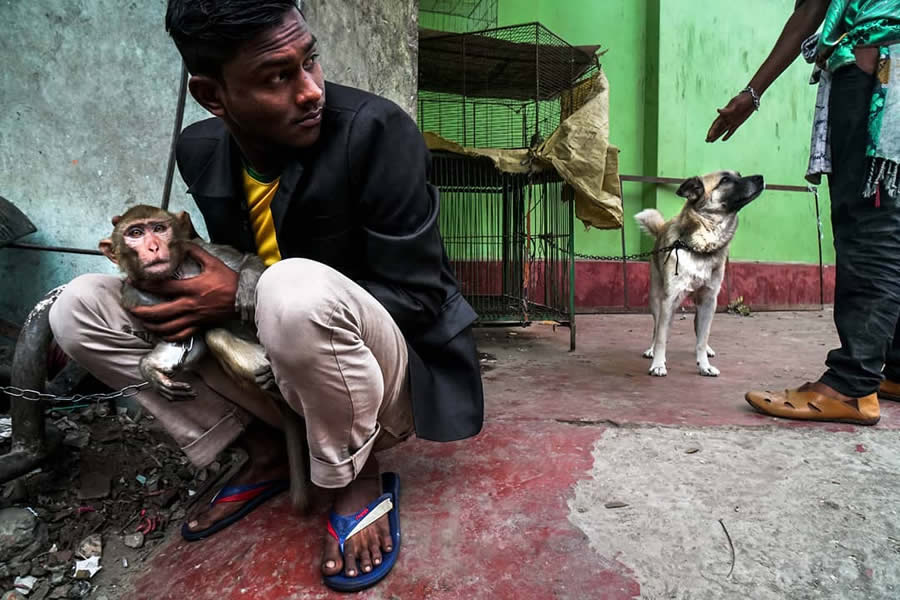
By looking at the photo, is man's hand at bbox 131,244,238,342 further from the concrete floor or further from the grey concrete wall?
the grey concrete wall

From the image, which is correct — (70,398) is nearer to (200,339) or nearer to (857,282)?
(200,339)

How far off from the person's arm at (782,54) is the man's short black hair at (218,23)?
1.99m

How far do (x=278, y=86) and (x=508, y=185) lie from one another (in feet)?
10.1

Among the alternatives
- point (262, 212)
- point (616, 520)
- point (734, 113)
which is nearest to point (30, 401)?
point (262, 212)

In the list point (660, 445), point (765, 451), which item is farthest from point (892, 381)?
point (660, 445)

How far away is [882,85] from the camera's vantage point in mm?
1836

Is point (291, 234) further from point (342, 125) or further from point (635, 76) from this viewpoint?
point (635, 76)

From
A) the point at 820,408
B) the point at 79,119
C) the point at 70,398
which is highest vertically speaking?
the point at 79,119

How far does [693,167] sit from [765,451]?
5.77m

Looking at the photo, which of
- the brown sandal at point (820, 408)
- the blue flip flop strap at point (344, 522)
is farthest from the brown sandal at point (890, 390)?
the blue flip flop strap at point (344, 522)

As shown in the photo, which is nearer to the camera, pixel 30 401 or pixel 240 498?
pixel 240 498

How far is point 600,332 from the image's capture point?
15.6 feet

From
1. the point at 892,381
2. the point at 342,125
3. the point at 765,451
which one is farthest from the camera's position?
the point at 892,381

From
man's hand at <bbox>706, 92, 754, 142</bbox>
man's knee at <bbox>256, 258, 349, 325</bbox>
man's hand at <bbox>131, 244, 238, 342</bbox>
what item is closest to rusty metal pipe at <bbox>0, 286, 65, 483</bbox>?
man's hand at <bbox>131, 244, 238, 342</bbox>
